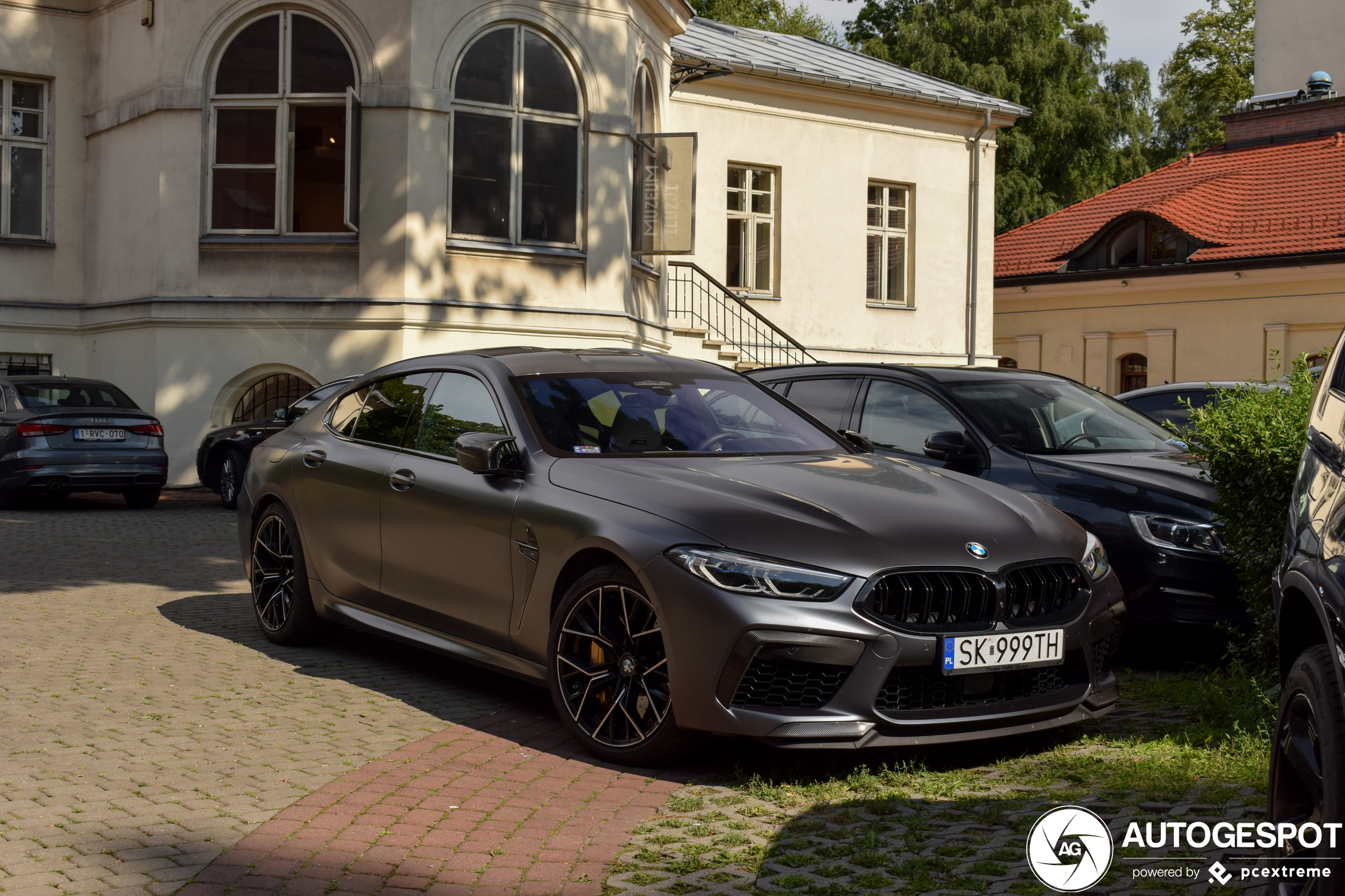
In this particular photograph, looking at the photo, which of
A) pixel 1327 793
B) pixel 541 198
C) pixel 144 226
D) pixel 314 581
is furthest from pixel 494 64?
pixel 1327 793

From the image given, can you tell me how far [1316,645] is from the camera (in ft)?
10.7

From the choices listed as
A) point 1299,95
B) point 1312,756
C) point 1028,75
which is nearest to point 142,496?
point 1312,756

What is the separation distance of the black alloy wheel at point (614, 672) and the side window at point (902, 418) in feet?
10.7

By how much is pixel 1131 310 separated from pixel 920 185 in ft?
19.7

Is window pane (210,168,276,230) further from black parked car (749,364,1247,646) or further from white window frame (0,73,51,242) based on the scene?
black parked car (749,364,1247,646)

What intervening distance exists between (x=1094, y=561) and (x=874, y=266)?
74.6 feet

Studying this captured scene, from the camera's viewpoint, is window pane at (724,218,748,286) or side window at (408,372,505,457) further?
window pane at (724,218,748,286)

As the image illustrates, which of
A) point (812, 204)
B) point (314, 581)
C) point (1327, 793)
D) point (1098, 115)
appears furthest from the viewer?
point (1098, 115)

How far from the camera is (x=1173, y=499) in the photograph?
6883 mm

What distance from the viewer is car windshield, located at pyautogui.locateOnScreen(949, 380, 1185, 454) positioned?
7.82 m

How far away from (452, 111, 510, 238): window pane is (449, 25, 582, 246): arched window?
0.01 meters

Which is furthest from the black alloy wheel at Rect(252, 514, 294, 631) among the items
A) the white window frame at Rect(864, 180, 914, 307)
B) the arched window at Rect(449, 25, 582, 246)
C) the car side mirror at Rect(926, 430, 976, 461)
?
the white window frame at Rect(864, 180, 914, 307)

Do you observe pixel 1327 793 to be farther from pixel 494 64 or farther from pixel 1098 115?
pixel 1098 115

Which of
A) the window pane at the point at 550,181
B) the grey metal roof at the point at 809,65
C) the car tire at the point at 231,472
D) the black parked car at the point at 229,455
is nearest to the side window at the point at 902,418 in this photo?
the black parked car at the point at 229,455
